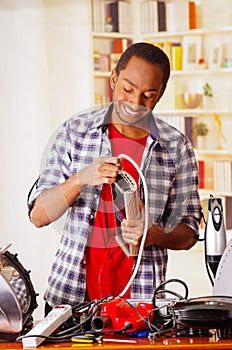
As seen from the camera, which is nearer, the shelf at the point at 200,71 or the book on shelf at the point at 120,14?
the shelf at the point at 200,71

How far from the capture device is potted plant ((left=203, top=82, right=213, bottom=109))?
6320mm

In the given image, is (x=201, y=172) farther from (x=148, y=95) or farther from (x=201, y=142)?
(x=148, y=95)

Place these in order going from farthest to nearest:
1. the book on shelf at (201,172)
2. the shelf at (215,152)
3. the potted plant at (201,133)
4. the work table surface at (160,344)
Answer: the book on shelf at (201,172), the potted plant at (201,133), the shelf at (215,152), the work table surface at (160,344)

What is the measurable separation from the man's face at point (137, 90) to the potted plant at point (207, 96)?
423cm

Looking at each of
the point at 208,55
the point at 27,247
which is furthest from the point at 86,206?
the point at 208,55

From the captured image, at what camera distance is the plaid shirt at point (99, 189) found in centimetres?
216

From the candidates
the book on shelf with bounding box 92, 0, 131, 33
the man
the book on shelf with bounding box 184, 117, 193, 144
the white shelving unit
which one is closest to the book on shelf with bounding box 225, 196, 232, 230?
the white shelving unit

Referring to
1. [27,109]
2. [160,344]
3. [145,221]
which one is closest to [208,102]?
[27,109]

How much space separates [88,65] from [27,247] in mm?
1341

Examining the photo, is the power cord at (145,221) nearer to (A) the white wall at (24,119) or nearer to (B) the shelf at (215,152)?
(A) the white wall at (24,119)

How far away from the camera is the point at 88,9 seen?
18.9ft

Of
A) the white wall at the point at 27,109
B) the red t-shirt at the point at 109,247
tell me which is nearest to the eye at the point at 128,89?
the red t-shirt at the point at 109,247

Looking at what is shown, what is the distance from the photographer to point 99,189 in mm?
2133

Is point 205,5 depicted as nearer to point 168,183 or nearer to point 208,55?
point 208,55
